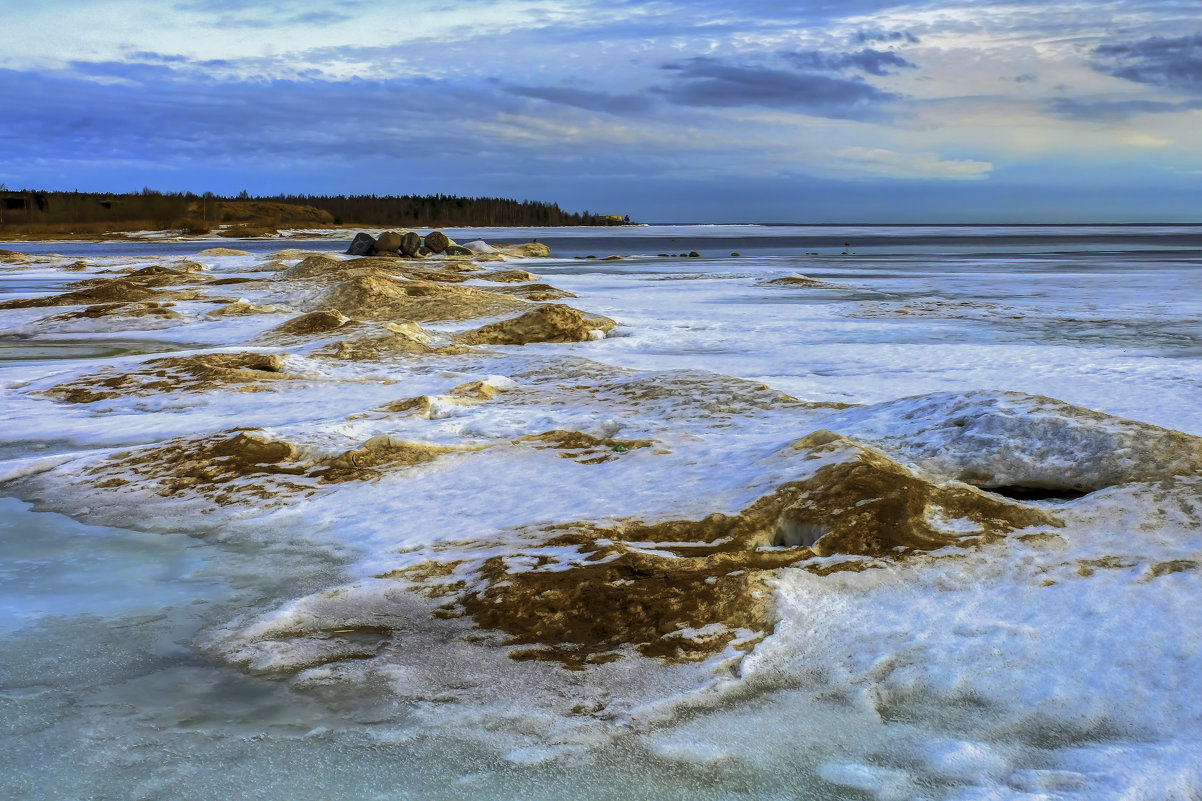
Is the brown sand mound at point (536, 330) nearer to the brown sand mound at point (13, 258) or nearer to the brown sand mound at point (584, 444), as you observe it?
the brown sand mound at point (584, 444)

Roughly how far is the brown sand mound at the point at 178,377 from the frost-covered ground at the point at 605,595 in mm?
567

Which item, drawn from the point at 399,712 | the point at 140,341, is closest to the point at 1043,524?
the point at 399,712

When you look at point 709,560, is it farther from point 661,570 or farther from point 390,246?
point 390,246

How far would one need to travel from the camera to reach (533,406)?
8055 mm

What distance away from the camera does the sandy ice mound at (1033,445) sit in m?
5.00

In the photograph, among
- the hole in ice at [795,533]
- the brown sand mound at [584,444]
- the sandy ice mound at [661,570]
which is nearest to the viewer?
the sandy ice mound at [661,570]

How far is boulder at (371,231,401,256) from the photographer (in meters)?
38.2

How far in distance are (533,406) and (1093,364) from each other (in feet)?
20.7

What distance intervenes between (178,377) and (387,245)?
2956 cm

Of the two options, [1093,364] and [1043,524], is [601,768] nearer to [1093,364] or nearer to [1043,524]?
[1043,524]

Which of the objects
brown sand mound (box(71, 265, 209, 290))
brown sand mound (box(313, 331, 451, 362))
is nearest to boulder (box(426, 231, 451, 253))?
brown sand mound (box(71, 265, 209, 290))

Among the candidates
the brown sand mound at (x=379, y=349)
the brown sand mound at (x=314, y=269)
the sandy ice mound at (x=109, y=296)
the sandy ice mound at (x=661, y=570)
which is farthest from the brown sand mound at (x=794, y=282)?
the sandy ice mound at (x=661, y=570)

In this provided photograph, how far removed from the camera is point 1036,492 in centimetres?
521

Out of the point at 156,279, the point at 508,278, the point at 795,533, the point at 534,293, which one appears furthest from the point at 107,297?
the point at 795,533
